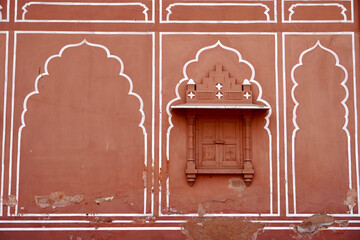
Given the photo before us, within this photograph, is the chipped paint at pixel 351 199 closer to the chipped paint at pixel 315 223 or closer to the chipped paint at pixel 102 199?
the chipped paint at pixel 315 223

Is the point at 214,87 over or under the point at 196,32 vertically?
under

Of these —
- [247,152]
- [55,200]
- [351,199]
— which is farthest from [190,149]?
[351,199]

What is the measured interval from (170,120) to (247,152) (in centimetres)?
110

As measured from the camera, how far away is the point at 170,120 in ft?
21.5

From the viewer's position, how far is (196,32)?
6719mm

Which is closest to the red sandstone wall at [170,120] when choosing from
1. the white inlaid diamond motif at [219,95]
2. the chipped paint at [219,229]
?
the chipped paint at [219,229]

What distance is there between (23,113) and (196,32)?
8.40 feet

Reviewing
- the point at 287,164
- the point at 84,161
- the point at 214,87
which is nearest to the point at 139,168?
the point at 84,161

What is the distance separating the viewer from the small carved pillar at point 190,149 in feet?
20.9

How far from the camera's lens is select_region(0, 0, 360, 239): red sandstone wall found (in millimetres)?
6430

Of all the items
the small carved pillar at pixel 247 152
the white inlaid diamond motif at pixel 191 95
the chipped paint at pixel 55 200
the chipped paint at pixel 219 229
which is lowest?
the chipped paint at pixel 219 229

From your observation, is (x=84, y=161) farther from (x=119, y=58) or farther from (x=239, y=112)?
(x=239, y=112)

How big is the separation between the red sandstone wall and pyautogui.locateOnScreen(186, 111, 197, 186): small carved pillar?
0.13ft

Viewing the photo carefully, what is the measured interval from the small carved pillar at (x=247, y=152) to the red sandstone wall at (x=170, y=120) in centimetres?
4
